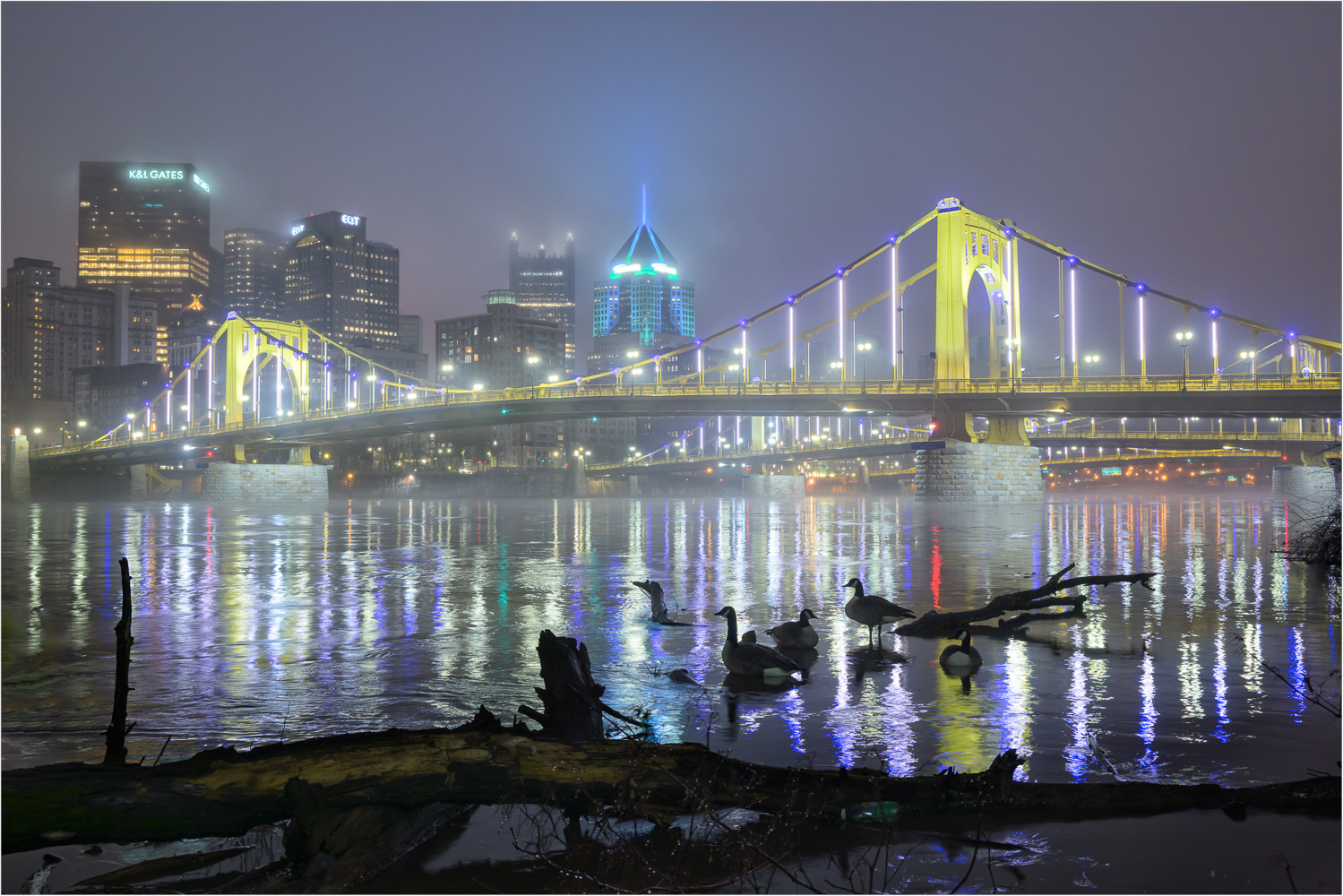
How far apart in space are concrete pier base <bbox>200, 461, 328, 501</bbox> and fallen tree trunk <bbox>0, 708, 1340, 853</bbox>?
90752 mm

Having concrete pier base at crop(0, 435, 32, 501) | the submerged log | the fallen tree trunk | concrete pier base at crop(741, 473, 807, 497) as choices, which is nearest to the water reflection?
the fallen tree trunk

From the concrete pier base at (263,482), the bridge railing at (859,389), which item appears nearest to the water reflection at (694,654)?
the bridge railing at (859,389)

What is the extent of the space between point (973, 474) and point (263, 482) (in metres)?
60.5

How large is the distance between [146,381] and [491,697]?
20209 centimetres

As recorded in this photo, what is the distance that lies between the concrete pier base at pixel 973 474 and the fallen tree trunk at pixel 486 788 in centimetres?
6530

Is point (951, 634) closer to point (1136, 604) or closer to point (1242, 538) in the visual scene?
point (1136, 604)

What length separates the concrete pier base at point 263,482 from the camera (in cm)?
8925

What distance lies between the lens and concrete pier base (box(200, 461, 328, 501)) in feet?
293

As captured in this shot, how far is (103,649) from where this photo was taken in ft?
37.1

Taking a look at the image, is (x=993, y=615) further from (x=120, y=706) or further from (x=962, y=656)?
(x=120, y=706)

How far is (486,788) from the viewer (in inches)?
203

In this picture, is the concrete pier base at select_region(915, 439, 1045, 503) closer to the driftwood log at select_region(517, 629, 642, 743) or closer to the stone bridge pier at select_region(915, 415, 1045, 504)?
the stone bridge pier at select_region(915, 415, 1045, 504)

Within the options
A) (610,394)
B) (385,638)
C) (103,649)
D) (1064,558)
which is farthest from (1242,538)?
(610,394)

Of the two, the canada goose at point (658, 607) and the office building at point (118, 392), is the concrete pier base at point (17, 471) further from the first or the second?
the canada goose at point (658, 607)
